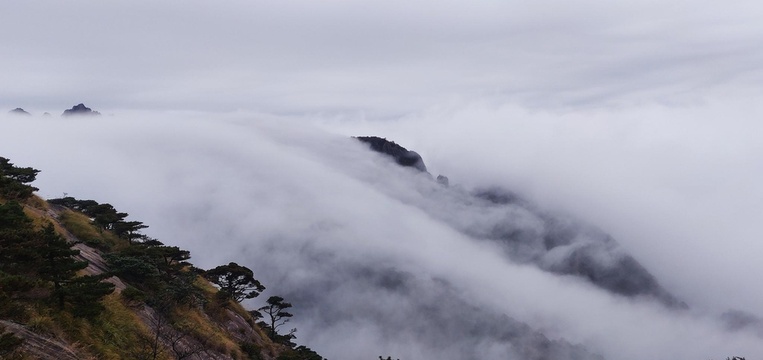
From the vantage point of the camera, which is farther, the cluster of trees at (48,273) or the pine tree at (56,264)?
the pine tree at (56,264)

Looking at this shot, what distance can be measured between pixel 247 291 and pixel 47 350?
35894 mm

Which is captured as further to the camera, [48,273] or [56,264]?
[56,264]

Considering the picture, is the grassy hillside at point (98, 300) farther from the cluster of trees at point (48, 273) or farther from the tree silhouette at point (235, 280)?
the tree silhouette at point (235, 280)

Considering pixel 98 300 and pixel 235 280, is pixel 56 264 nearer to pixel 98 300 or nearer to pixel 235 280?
pixel 98 300

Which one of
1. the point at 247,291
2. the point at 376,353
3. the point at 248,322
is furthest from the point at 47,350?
the point at 376,353

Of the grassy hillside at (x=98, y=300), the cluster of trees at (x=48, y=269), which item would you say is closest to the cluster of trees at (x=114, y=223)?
the grassy hillside at (x=98, y=300)

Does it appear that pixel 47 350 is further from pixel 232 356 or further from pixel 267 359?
pixel 267 359

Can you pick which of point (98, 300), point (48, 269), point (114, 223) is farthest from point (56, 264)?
point (114, 223)

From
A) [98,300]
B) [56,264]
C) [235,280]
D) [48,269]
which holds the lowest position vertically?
[98,300]

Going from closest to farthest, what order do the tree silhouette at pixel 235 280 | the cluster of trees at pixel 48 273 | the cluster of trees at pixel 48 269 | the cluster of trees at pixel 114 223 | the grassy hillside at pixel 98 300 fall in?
the grassy hillside at pixel 98 300 < the cluster of trees at pixel 48 273 < the cluster of trees at pixel 48 269 < the cluster of trees at pixel 114 223 < the tree silhouette at pixel 235 280

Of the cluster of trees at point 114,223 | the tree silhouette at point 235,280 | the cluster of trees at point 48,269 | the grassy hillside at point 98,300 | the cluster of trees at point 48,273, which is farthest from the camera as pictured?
the tree silhouette at point 235,280

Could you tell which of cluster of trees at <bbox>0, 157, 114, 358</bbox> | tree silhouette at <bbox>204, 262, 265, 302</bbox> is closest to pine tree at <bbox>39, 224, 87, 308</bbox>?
cluster of trees at <bbox>0, 157, 114, 358</bbox>

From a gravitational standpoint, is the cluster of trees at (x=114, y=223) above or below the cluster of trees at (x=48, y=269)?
above

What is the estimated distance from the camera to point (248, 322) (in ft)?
148
